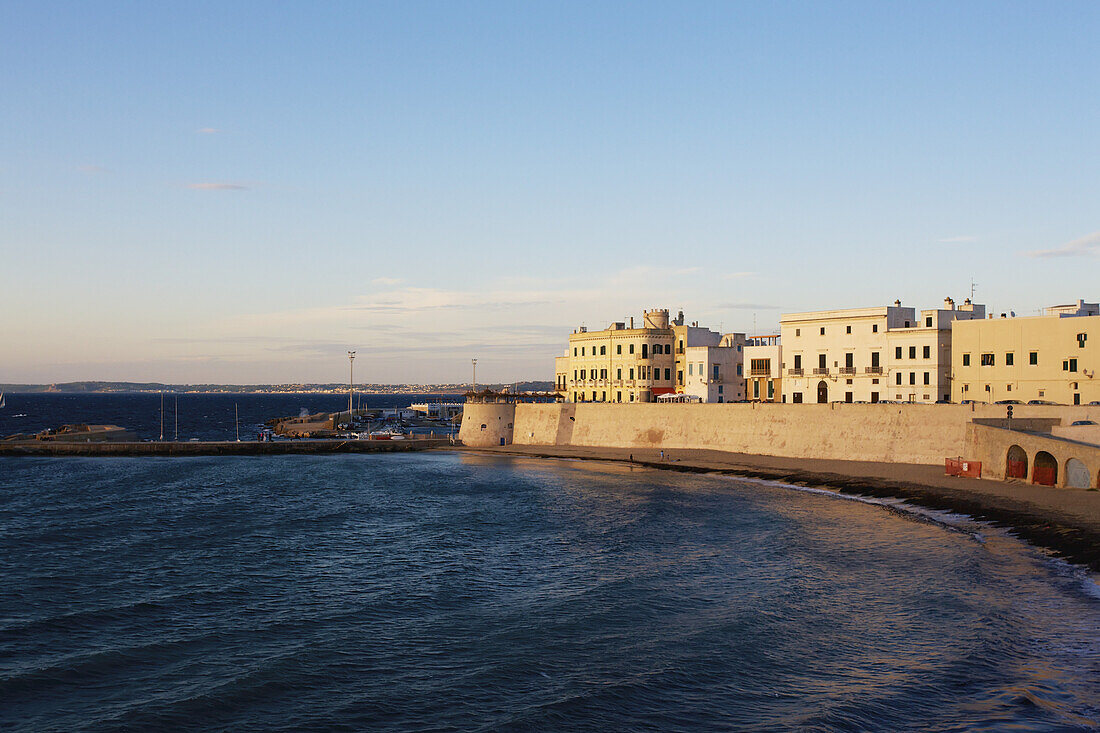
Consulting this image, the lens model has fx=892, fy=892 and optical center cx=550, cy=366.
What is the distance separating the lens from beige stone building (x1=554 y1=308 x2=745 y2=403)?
→ 97.2 metres

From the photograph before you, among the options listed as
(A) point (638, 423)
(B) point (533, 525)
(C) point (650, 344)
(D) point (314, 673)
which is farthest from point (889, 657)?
(C) point (650, 344)

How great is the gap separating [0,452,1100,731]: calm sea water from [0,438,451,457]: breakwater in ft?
149

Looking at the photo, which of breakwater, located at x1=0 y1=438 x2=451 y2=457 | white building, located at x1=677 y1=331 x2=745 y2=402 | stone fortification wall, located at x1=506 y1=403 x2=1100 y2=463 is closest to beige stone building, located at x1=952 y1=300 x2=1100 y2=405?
stone fortification wall, located at x1=506 y1=403 x2=1100 y2=463

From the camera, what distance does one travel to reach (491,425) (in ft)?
336

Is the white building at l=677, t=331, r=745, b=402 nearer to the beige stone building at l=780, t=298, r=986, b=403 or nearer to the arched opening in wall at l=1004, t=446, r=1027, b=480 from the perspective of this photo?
the beige stone building at l=780, t=298, r=986, b=403

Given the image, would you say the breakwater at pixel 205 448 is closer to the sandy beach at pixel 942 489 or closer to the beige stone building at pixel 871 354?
the sandy beach at pixel 942 489

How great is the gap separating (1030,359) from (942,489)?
1983 centimetres

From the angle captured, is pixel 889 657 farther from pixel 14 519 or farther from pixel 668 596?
pixel 14 519

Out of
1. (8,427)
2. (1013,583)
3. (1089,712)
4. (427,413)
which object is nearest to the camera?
(1089,712)

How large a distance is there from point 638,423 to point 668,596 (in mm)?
57883

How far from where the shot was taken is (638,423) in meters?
92.1

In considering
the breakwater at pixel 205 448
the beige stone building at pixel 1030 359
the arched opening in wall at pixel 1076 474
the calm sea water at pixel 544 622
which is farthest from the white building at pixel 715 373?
the arched opening in wall at pixel 1076 474

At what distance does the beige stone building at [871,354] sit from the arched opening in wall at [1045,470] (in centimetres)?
2313

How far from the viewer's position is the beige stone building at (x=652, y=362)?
97.2 metres
